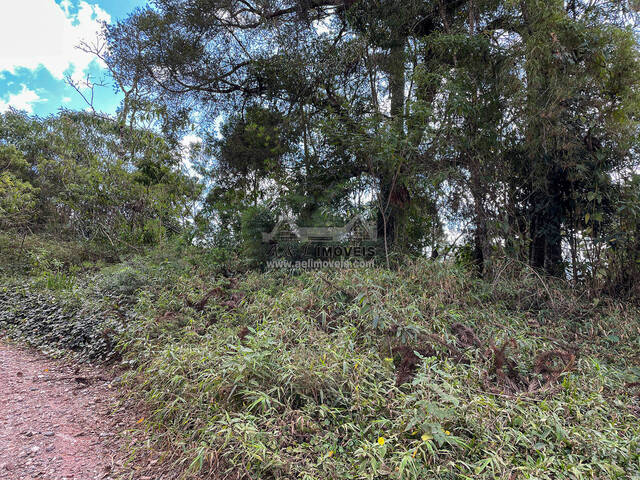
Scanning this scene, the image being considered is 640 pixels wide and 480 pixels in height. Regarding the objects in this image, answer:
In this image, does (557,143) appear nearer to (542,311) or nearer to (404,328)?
(542,311)

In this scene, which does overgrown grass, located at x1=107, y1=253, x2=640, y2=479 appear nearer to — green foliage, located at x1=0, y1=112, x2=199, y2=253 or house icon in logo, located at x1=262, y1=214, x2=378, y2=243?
house icon in logo, located at x1=262, y1=214, x2=378, y2=243

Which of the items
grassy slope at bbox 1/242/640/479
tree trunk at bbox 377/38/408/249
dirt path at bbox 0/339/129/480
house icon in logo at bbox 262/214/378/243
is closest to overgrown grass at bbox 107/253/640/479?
grassy slope at bbox 1/242/640/479

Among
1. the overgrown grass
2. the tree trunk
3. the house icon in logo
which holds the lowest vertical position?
the overgrown grass

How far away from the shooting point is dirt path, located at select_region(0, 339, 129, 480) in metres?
1.84

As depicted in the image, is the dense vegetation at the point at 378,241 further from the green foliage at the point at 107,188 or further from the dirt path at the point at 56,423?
the dirt path at the point at 56,423

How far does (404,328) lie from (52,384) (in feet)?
9.56

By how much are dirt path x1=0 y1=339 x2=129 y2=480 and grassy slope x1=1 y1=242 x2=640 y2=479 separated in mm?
266

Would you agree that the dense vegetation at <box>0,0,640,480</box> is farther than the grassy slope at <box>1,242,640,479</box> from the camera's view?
Yes

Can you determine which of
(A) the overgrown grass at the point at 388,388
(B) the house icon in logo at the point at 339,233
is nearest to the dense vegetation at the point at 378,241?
(A) the overgrown grass at the point at 388,388

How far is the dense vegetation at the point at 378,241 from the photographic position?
176cm

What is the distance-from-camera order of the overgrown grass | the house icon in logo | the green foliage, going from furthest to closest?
the green foliage → the house icon in logo → the overgrown grass

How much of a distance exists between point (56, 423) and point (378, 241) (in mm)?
4074

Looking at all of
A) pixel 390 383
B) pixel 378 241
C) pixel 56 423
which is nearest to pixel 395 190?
pixel 378 241

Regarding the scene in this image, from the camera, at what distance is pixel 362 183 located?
5.48 meters
